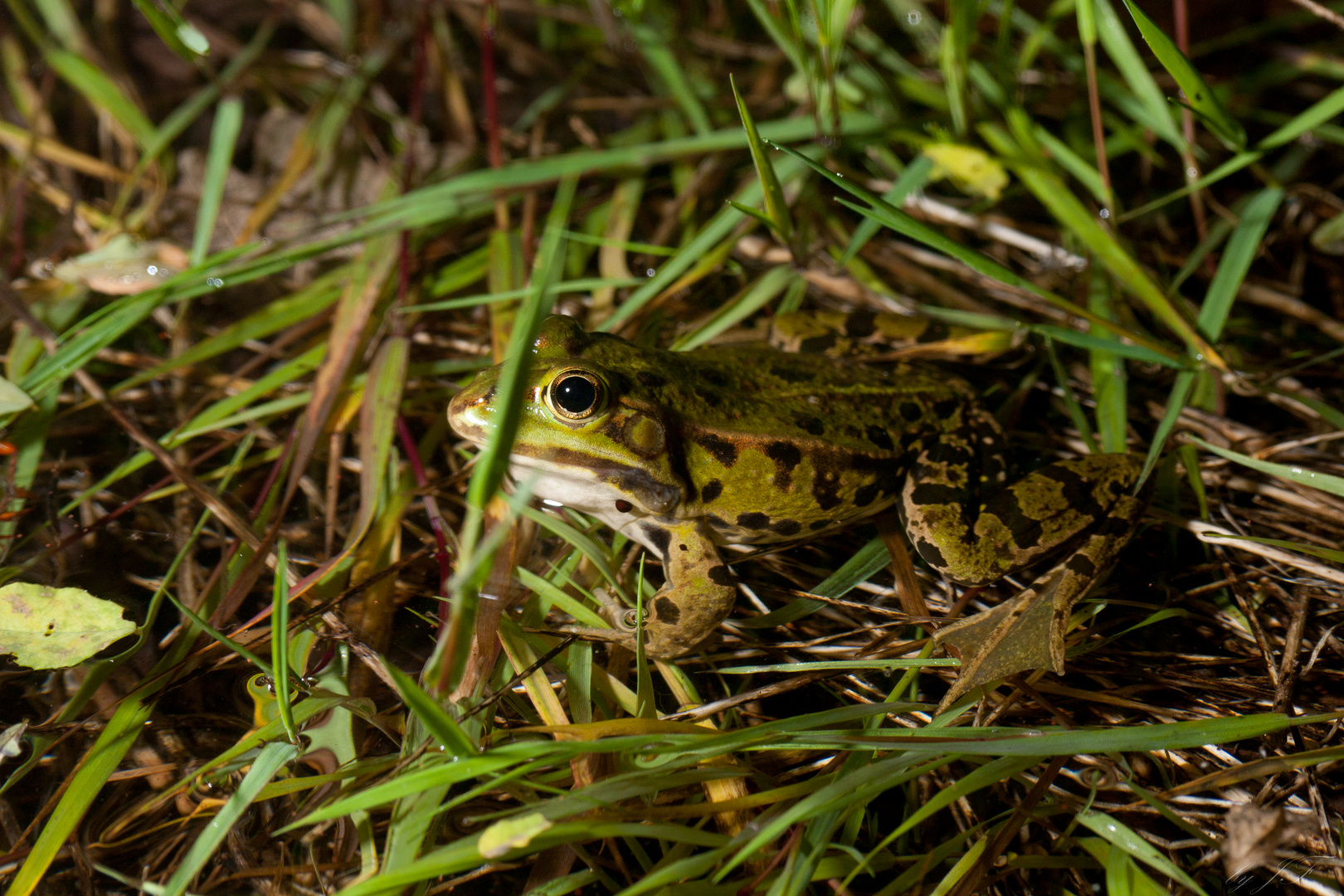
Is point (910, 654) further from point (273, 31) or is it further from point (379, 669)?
point (273, 31)

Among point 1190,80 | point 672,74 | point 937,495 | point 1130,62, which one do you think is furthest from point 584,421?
point 1130,62

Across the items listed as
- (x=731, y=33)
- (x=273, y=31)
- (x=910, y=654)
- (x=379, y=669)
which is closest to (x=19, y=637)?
(x=379, y=669)

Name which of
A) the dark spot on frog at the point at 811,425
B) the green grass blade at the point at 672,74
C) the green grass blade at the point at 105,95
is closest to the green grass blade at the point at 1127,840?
the dark spot on frog at the point at 811,425

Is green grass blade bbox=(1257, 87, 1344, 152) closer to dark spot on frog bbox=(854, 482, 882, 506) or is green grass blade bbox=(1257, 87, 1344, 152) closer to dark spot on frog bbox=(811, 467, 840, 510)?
dark spot on frog bbox=(854, 482, 882, 506)

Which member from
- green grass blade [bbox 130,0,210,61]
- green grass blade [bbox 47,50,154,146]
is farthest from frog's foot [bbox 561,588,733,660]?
green grass blade [bbox 47,50,154,146]

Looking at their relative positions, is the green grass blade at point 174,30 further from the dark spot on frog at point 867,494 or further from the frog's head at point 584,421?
the dark spot on frog at point 867,494

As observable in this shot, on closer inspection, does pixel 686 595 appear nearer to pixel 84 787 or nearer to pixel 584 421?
pixel 584 421
